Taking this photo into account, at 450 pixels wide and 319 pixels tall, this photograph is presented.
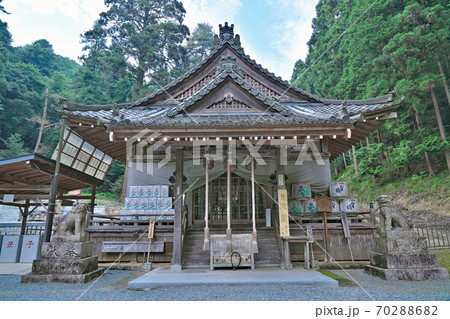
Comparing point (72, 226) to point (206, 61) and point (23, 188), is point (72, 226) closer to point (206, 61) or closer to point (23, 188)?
point (23, 188)

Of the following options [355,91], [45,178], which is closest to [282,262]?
[45,178]

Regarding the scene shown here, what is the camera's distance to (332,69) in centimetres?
2698

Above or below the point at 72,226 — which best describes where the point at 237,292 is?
below

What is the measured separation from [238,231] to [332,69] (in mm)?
24626

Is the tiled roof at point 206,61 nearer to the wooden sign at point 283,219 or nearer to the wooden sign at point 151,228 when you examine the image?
the wooden sign at point 151,228

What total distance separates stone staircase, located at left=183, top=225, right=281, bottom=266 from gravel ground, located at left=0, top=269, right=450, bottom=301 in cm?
218

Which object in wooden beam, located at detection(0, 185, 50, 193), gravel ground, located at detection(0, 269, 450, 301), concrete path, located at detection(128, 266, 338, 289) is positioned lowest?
gravel ground, located at detection(0, 269, 450, 301)

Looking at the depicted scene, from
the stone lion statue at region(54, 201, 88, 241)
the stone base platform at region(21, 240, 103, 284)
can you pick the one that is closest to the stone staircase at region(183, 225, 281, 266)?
the stone base platform at region(21, 240, 103, 284)

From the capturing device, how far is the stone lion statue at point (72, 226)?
6.18 metres

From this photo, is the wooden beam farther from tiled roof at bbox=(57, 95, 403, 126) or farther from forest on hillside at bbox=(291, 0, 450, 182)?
forest on hillside at bbox=(291, 0, 450, 182)

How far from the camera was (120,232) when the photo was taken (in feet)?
27.0

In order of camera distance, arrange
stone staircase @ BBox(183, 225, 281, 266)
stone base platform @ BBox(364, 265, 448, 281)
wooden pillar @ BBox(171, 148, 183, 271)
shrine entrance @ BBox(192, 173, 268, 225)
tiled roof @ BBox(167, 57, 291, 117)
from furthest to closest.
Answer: shrine entrance @ BBox(192, 173, 268, 225) → tiled roof @ BBox(167, 57, 291, 117) → stone staircase @ BBox(183, 225, 281, 266) → wooden pillar @ BBox(171, 148, 183, 271) → stone base platform @ BBox(364, 265, 448, 281)

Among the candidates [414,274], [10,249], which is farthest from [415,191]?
[10,249]

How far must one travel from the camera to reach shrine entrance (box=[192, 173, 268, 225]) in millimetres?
9578
